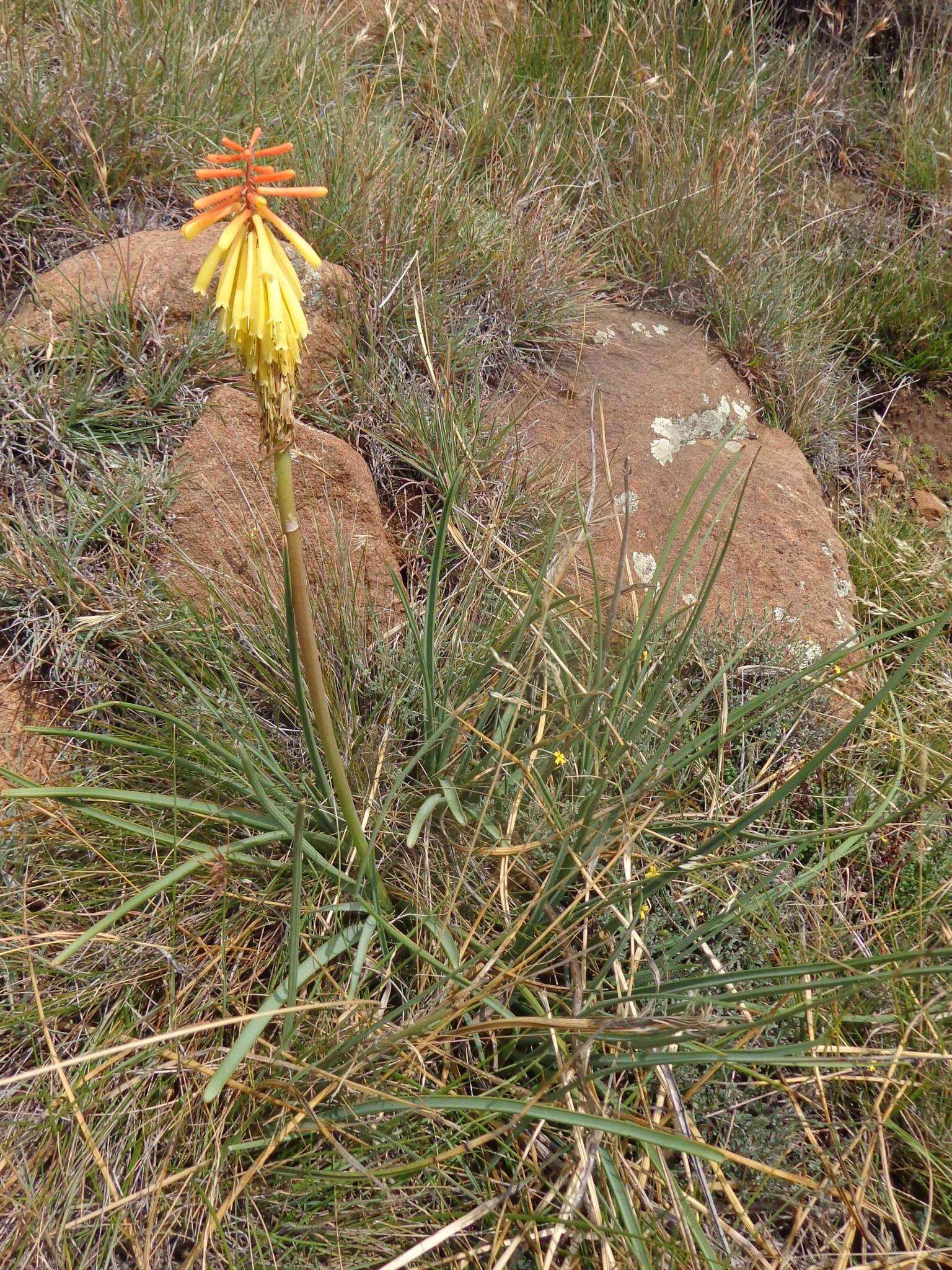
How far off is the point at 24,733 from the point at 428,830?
912 mm

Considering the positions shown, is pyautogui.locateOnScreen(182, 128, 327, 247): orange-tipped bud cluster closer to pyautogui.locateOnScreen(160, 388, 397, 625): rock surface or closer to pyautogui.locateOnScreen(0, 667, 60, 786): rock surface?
pyautogui.locateOnScreen(160, 388, 397, 625): rock surface

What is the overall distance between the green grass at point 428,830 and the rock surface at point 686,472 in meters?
0.15

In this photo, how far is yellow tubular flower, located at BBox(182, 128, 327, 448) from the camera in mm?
1133

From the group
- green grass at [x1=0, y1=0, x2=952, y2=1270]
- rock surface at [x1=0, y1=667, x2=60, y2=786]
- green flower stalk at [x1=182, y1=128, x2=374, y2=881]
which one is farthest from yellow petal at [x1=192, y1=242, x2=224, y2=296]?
rock surface at [x1=0, y1=667, x2=60, y2=786]

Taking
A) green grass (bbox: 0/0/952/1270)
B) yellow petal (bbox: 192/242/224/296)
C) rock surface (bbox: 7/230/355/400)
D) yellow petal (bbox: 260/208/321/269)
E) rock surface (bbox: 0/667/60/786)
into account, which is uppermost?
yellow petal (bbox: 260/208/321/269)

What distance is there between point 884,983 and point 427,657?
1.17 meters

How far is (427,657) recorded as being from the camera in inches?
74.7

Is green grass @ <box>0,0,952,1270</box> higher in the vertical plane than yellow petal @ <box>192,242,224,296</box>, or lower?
lower

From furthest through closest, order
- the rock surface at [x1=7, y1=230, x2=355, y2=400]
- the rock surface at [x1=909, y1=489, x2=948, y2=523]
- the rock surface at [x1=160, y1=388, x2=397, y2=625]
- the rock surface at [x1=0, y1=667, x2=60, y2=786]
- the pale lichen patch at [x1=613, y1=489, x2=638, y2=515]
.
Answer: the rock surface at [x1=909, y1=489, x2=948, y2=523], the pale lichen patch at [x1=613, y1=489, x2=638, y2=515], the rock surface at [x1=7, y1=230, x2=355, y2=400], the rock surface at [x1=160, y1=388, x2=397, y2=625], the rock surface at [x1=0, y1=667, x2=60, y2=786]

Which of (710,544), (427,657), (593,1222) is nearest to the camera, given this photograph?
(593,1222)

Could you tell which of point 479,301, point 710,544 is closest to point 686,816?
point 710,544

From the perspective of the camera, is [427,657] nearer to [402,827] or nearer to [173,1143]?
[402,827]

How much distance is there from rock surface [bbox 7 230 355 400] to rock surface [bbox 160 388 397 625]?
311 millimetres

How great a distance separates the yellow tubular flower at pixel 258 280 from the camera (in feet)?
3.72
